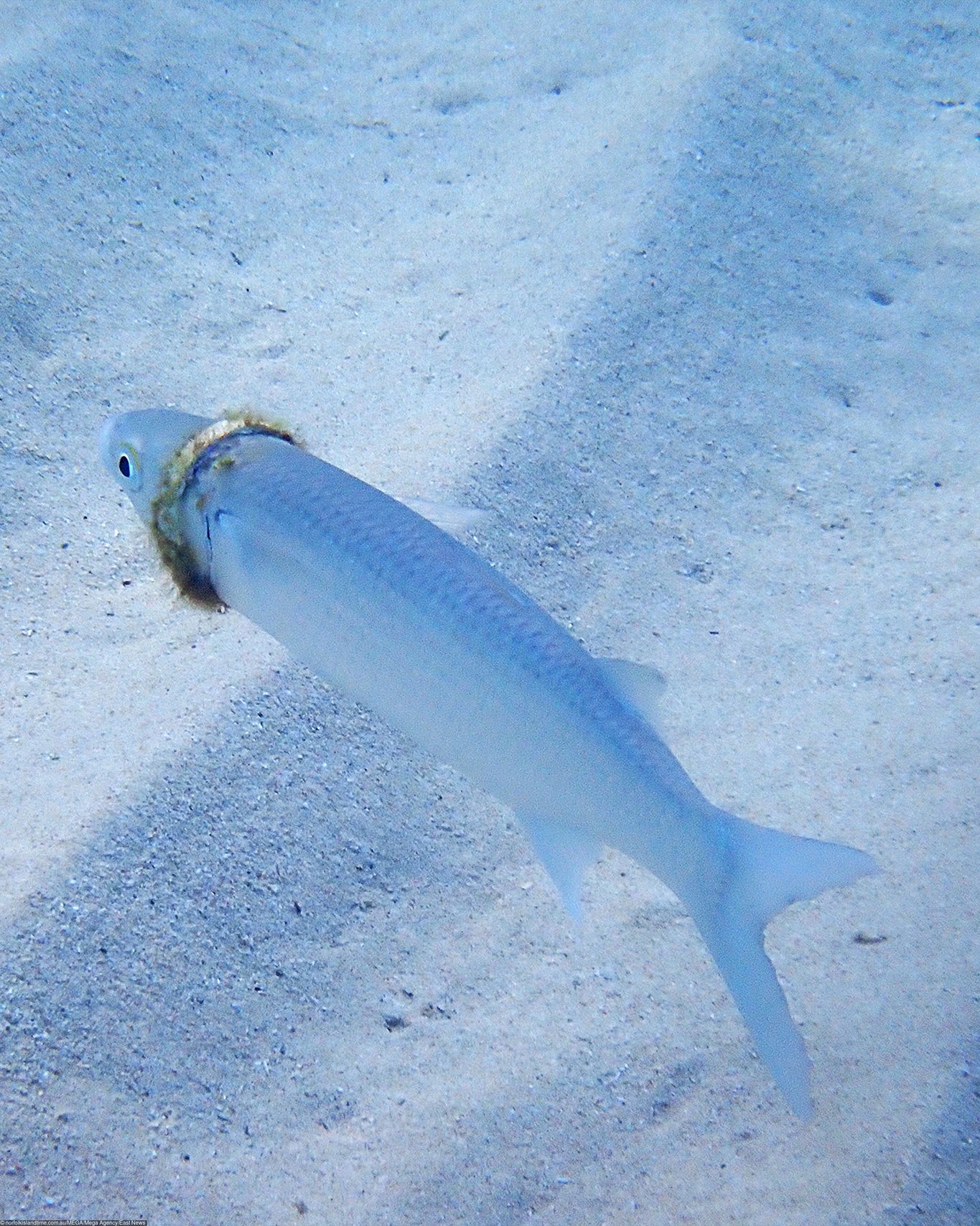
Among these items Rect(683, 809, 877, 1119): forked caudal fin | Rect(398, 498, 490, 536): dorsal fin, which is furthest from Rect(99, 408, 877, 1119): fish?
Rect(398, 498, 490, 536): dorsal fin

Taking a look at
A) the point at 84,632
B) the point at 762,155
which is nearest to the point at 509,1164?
the point at 84,632

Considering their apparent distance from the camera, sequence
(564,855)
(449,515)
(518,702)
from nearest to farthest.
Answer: (518,702) → (564,855) → (449,515)

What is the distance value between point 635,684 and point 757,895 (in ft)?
1.31

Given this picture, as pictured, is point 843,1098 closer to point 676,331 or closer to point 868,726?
point 868,726

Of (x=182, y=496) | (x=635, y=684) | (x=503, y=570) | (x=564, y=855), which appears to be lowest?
(x=503, y=570)

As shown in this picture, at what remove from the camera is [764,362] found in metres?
3.57

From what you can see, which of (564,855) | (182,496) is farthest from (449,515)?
(564,855)

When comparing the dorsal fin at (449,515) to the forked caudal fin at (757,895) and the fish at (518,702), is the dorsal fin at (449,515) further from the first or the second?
the forked caudal fin at (757,895)

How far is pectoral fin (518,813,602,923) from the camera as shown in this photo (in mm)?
1488

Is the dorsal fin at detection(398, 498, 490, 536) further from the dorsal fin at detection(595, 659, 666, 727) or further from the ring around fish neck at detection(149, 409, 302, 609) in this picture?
the dorsal fin at detection(595, 659, 666, 727)

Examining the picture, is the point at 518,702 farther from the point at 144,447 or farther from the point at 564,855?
the point at 144,447

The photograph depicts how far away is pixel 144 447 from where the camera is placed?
168cm

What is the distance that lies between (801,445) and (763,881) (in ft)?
7.79

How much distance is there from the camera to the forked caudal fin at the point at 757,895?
1404mm
